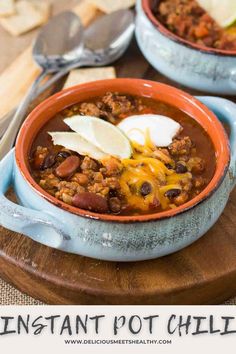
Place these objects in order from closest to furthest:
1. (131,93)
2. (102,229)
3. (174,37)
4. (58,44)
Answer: (102,229) → (131,93) → (174,37) → (58,44)

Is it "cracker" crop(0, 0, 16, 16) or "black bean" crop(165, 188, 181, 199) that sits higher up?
"cracker" crop(0, 0, 16, 16)

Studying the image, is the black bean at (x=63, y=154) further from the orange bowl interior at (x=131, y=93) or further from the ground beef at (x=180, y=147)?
the ground beef at (x=180, y=147)

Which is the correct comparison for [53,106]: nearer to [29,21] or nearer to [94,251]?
[94,251]

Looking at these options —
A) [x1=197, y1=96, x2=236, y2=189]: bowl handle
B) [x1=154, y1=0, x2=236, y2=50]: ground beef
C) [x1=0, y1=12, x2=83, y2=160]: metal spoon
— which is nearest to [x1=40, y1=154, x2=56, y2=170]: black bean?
[x1=197, y1=96, x2=236, y2=189]: bowl handle

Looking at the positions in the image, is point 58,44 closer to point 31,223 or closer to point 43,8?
point 43,8

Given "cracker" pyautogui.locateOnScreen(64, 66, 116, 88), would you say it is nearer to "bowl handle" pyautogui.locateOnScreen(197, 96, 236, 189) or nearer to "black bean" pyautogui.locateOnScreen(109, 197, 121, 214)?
"bowl handle" pyautogui.locateOnScreen(197, 96, 236, 189)

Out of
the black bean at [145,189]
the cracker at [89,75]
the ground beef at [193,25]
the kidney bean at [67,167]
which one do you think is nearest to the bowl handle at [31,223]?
the kidney bean at [67,167]

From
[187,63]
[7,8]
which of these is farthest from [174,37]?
[7,8]
